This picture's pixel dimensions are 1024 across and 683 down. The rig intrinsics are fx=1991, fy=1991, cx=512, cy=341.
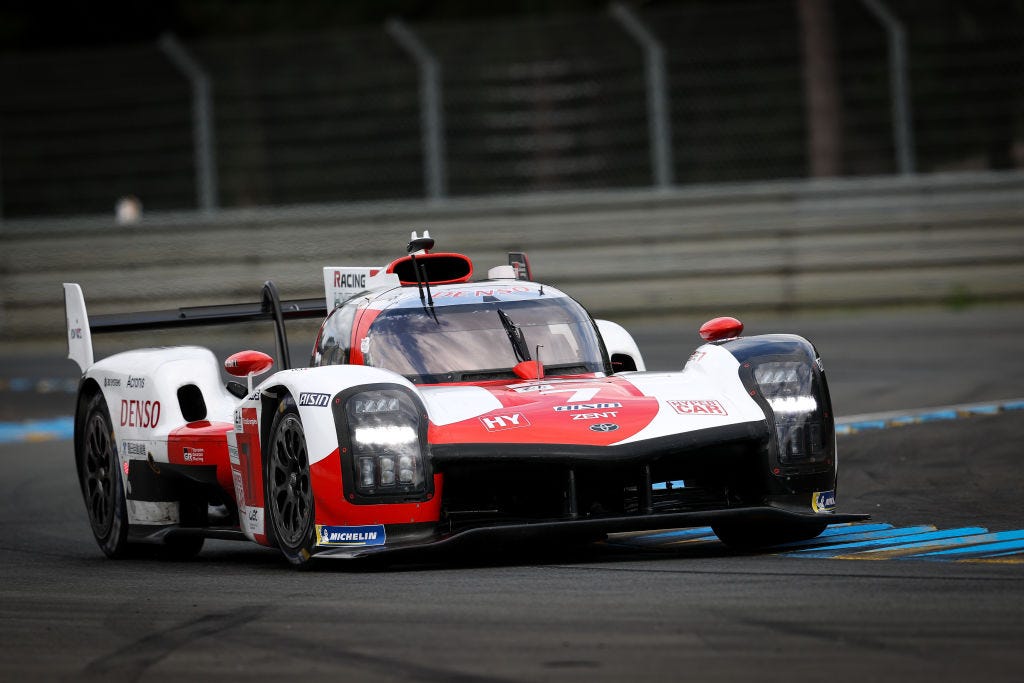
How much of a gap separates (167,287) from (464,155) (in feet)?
11.5

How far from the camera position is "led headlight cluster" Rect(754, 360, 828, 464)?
7.84 m

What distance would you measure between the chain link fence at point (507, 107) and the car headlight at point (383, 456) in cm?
1284

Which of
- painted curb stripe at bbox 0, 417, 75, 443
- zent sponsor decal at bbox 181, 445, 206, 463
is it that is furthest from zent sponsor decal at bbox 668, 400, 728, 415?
painted curb stripe at bbox 0, 417, 75, 443

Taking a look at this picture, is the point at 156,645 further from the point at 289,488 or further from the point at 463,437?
the point at 289,488

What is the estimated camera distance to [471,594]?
6.66 metres

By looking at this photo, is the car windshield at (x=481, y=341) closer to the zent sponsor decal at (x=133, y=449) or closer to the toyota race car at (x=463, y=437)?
the toyota race car at (x=463, y=437)

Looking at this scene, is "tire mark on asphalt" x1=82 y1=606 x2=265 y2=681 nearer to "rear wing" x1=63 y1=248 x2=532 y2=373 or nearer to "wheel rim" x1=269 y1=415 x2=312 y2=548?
"wheel rim" x1=269 y1=415 x2=312 y2=548

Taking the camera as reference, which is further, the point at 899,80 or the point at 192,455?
the point at 899,80

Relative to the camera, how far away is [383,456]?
743cm

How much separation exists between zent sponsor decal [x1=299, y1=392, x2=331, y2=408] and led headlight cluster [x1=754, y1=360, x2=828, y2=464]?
5.67 ft

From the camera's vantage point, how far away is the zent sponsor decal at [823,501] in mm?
7855

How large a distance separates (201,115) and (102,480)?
11970 mm

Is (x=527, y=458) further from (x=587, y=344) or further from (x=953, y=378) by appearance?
(x=953, y=378)

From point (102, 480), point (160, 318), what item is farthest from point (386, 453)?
point (160, 318)
